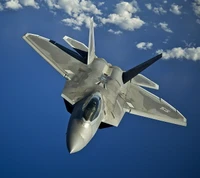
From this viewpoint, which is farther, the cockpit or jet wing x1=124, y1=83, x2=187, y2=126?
jet wing x1=124, y1=83, x2=187, y2=126

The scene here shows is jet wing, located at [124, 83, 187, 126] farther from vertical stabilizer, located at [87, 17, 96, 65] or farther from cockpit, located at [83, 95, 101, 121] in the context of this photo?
cockpit, located at [83, 95, 101, 121]

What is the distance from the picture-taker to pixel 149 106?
62.2 ft

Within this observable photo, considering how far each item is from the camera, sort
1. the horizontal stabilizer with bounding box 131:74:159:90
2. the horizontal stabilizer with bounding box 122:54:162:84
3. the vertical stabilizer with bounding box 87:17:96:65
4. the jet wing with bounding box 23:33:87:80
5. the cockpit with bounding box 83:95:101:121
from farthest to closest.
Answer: the horizontal stabilizer with bounding box 131:74:159:90
the vertical stabilizer with bounding box 87:17:96:65
the jet wing with bounding box 23:33:87:80
the horizontal stabilizer with bounding box 122:54:162:84
the cockpit with bounding box 83:95:101:121

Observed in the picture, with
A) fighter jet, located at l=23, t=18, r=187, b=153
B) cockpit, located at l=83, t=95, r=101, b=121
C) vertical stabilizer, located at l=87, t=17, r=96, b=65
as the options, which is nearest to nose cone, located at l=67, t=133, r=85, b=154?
fighter jet, located at l=23, t=18, r=187, b=153

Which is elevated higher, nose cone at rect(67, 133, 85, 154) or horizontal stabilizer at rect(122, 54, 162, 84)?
horizontal stabilizer at rect(122, 54, 162, 84)

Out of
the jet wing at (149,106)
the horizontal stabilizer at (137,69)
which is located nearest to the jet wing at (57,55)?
the horizontal stabilizer at (137,69)

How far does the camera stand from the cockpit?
13.4 m

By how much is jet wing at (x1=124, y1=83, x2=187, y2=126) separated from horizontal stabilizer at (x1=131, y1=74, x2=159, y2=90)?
15.6 inches

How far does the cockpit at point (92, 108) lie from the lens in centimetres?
1345

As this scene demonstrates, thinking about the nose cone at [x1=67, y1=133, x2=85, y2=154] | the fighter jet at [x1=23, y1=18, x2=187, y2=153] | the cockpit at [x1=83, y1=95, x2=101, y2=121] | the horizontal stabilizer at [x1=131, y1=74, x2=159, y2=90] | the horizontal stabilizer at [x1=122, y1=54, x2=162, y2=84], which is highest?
the horizontal stabilizer at [x1=131, y1=74, x2=159, y2=90]

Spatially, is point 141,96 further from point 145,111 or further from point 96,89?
point 96,89

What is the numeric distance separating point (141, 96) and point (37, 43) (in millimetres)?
7691

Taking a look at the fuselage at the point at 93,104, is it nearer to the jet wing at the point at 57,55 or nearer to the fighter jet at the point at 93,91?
the fighter jet at the point at 93,91

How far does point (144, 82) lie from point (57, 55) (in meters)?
6.16
